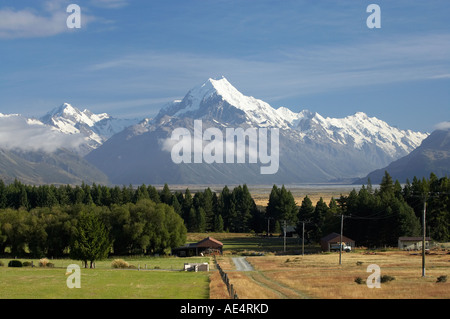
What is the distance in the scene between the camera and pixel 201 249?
124375mm

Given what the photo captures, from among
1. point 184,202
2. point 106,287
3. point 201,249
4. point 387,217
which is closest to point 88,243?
point 106,287

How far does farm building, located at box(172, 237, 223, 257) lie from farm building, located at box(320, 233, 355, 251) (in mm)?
22262

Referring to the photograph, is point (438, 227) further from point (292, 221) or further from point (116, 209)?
point (116, 209)

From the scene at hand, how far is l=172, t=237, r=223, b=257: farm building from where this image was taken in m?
123

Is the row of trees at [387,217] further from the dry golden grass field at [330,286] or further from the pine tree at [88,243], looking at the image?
the pine tree at [88,243]

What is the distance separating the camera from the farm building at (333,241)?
120688 millimetres

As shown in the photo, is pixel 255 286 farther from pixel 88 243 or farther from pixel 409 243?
pixel 409 243

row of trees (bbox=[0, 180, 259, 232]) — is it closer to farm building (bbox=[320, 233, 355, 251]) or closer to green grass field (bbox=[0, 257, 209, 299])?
farm building (bbox=[320, 233, 355, 251])

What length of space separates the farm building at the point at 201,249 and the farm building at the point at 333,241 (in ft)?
73.0
